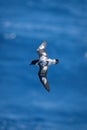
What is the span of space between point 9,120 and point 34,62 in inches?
119

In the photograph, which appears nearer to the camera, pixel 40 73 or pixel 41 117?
pixel 40 73

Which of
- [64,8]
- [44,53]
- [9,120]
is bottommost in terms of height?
[9,120]

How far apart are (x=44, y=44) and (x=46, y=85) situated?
222cm

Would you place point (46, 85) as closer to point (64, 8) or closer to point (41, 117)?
point (41, 117)

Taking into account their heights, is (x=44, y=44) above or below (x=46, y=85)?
above

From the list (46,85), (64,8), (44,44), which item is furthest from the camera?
(64,8)

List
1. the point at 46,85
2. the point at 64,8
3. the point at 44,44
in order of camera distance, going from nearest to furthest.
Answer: the point at 46,85, the point at 44,44, the point at 64,8

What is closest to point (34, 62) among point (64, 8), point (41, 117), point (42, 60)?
point (42, 60)

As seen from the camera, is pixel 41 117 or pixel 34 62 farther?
pixel 41 117

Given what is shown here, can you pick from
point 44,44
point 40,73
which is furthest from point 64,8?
point 40,73

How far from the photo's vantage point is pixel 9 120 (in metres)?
21.6

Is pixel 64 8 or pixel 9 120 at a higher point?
pixel 64 8

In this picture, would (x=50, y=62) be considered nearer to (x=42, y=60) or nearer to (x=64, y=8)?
(x=42, y=60)

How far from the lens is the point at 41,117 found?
2172 centimetres
